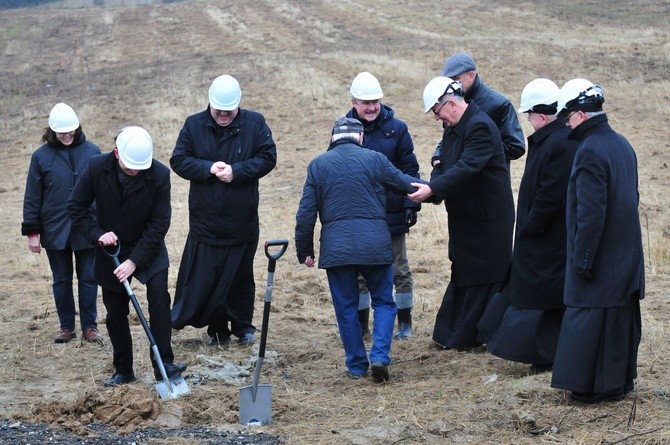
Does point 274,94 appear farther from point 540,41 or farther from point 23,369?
point 23,369

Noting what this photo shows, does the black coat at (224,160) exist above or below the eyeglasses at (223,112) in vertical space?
below

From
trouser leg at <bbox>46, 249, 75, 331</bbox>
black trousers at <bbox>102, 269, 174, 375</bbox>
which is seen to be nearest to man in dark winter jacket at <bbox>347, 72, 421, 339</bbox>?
black trousers at <bbox>102, 269, 174, 375</bbox>

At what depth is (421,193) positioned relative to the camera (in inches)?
316

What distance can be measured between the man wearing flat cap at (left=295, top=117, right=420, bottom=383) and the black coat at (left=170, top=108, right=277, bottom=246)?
1.03 meters

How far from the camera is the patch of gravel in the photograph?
6445 millimetres

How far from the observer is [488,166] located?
8.24 metres

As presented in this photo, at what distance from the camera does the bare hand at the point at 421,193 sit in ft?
26.4

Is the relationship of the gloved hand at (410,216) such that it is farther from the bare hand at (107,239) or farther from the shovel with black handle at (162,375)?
the bare hand at (107,239)

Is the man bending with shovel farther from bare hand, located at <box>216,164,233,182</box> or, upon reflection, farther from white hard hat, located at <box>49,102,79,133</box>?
white hard hat, located at <box>49,102,79,133</box>

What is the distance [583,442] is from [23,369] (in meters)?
4.65

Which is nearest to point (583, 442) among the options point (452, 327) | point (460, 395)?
point (460, 395)

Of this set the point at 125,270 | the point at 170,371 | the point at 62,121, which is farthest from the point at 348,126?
the point at 62,121

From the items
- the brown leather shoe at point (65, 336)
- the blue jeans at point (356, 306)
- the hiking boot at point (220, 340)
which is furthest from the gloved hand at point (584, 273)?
the brown leather shoe at point (65, 336)

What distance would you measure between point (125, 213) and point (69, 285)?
6.45 feet
